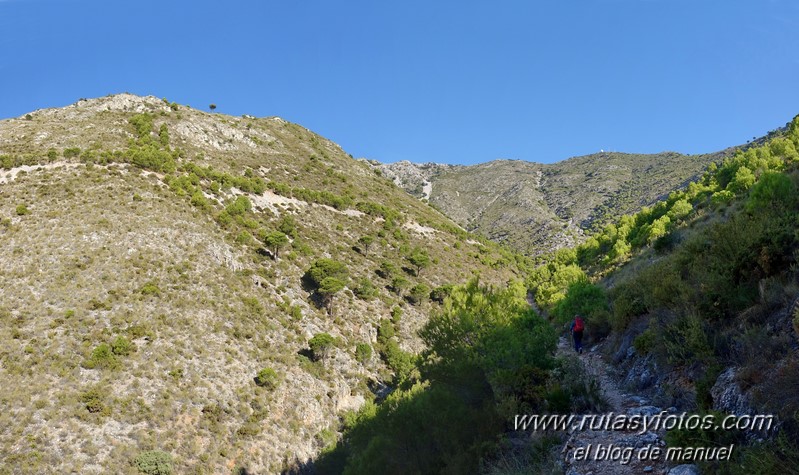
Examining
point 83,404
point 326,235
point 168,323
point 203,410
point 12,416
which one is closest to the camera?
point 12,416

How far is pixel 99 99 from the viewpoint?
77.9 meters

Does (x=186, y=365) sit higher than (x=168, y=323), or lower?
lower

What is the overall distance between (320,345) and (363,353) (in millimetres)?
4837

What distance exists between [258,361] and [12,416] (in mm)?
14001

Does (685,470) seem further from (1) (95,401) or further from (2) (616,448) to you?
(1) (95,401)

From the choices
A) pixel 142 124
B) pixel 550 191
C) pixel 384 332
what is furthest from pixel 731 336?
pixel 550 191

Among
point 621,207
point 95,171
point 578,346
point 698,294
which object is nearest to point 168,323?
point 95,171

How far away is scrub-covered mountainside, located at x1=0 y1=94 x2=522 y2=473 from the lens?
2416 centimetres

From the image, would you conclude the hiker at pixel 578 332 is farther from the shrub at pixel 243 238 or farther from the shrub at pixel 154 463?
the shrub at pixel 243 238

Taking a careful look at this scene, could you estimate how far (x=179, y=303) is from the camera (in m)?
32.8

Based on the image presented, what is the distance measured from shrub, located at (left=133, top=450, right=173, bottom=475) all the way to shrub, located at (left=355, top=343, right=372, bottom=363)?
17931 millimetres

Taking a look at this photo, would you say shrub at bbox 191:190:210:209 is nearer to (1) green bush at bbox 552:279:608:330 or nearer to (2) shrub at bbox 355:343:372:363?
(2) shrub at bbox 355:343:372:363

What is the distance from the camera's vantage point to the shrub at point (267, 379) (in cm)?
3064

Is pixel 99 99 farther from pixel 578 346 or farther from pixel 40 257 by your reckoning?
pixel 578 346
